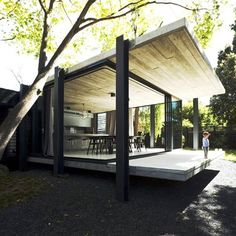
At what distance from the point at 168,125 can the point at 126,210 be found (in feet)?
23.1

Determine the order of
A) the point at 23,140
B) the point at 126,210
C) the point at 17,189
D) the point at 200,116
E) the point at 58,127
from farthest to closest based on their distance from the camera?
the point at 200,116
the point at 23,140
the point at 58,127
the point at 17,189
the point at 126,210

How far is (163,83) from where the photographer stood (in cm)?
880

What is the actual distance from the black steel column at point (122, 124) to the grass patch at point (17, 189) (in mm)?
2039

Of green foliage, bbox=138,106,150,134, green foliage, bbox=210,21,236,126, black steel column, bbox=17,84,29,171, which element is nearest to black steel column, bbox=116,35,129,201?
black steel column, bbox=17,84,29,171

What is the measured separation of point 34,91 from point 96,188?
119 inches

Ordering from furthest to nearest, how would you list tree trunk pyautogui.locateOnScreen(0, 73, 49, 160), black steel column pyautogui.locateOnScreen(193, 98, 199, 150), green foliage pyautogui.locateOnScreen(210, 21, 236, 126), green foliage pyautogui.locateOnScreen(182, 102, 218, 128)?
green foliage pyautogui.locateOnScreen(182, 102, 218, 128)
green foliage pyautogui.locateOnScreen(210, 21, 236, 126)
black steel column pyautogui.locateOnScreen(193, 98, 199, 150)
tree trunk pyautogui.locateOnScreen(0, 73, 49, 160)

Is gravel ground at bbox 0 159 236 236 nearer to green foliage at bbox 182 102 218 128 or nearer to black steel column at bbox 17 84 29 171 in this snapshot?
black steel column at bbox 17 84 29 171

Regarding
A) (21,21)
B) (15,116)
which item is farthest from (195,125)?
(21,21)

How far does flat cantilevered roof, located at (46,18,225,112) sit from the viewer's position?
4934 mm

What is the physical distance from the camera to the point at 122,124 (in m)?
5.07

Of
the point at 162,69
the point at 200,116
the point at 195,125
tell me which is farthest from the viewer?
the point at 200,116

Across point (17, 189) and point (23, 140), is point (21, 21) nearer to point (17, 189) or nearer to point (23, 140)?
point (23, 140)

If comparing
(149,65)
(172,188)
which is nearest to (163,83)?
(149,65)

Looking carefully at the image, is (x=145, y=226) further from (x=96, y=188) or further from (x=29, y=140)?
(x=29, y=140)
